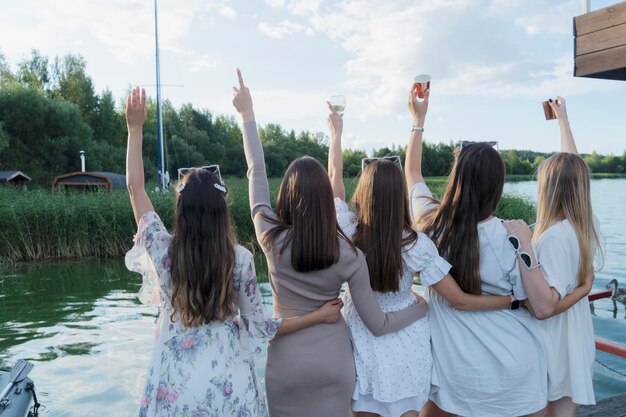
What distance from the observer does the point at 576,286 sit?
226cm

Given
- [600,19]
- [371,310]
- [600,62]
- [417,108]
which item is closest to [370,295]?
[371,310]

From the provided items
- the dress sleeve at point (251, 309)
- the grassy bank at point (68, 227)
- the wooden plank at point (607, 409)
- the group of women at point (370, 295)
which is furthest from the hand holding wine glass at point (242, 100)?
the grassy bank at point (68, 227)

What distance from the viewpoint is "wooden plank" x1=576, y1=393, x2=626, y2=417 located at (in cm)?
306

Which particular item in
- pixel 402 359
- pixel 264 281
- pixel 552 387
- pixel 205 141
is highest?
pixel 205 141

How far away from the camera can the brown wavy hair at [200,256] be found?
1967 millimetres

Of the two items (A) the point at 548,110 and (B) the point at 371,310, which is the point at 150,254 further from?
(A) the point at 548,110

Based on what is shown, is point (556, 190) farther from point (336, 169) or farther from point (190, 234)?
point (190, 234)

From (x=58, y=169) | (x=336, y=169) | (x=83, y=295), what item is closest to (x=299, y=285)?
(x=336, y=169)

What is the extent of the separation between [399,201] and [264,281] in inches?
387

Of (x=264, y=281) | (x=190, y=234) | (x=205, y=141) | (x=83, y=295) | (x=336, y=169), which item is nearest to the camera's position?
(x=190, y=234)

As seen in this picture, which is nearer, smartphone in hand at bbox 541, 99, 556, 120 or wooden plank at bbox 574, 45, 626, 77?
wooden plank at bbox 574, 45, 626, 77

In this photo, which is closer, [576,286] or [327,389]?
[327,389]

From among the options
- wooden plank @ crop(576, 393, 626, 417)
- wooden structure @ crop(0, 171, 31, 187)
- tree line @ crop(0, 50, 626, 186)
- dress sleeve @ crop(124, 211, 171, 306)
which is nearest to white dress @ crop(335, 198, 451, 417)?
dress sleeve @ crop(124, 211, 171, 306)

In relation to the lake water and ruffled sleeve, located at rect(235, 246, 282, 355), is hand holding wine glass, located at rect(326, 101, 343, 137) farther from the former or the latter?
the lake water
